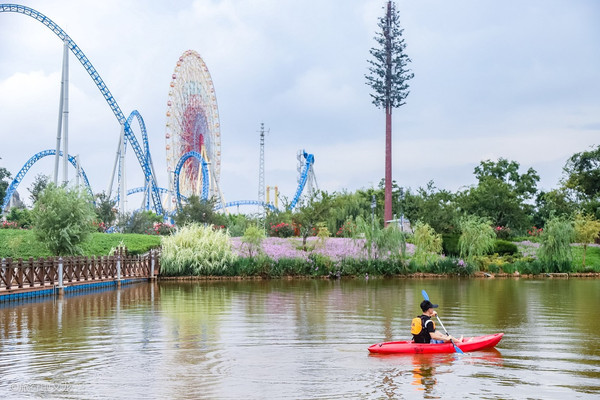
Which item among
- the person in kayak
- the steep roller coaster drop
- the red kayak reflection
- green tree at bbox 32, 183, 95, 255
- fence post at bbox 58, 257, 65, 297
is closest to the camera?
the red kayak reflection

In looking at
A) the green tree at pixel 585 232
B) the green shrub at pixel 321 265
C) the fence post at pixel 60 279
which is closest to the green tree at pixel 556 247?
the green tree at pixel 585 232

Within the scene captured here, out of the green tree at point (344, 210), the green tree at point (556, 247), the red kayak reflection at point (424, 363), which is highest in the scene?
the green tree at point (344, 210)

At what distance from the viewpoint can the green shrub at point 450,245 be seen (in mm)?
42319

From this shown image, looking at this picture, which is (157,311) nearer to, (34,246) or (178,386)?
(178,386)

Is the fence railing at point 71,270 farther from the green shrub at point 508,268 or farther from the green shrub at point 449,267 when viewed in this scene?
the green shrub at point 508,268

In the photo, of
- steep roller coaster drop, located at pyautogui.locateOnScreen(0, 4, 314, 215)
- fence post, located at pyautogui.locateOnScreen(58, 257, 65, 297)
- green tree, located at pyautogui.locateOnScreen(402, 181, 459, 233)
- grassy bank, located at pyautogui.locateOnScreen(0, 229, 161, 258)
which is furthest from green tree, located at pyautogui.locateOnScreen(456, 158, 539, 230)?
fence post, located at pyautogui.locateOnScreen(58, 257, 65, 297)

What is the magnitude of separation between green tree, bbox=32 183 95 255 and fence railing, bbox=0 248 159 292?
6.49ft

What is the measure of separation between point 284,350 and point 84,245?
2367 centimetres

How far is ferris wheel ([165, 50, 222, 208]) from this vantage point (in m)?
60.9

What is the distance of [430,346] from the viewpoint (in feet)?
41.0

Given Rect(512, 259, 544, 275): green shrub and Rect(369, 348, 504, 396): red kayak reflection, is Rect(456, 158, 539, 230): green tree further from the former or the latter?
Rect(369, 348, 504, 396): red kayak reflection

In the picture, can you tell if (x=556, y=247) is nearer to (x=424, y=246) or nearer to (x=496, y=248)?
(x=496, y=248)

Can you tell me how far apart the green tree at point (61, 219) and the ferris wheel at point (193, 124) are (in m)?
24.5

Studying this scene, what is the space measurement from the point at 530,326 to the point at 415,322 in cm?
487
